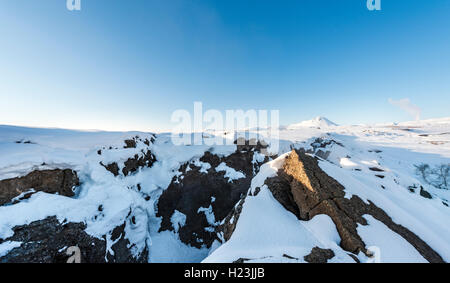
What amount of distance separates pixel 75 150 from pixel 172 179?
10.7 m

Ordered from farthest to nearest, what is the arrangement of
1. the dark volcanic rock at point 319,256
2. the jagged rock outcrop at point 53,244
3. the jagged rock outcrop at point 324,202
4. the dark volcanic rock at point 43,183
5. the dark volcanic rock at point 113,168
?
the dark volcanic rock at point 113,168
the dark volcanic rock at point 43,183
the jagged rock outcrop at point 53,244
the jagged rock outcrop at point 324,202
the dark volcanic rock at point 319,256

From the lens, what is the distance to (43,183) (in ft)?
32.5

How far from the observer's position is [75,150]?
12.6 m

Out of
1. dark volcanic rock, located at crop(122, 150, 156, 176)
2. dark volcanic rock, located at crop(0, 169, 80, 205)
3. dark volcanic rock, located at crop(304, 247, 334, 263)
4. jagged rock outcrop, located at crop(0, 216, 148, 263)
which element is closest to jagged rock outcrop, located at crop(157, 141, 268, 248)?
dark volcanic rock, located at crop(122, 150, 156, 176)

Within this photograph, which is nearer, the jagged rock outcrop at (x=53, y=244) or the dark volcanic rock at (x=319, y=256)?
the dark volcanic rock at (x=319, y=256)

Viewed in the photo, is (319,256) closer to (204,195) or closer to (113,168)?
(204,195)

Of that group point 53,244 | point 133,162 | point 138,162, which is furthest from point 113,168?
point 53,244

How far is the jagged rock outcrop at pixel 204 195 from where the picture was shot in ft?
55.1

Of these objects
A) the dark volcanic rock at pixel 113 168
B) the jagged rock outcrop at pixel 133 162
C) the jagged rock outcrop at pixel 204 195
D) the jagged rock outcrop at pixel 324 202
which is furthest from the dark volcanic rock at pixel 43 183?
the jagged rock outcrop at pixel 324 202

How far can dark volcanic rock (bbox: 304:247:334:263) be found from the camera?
14.4 feet

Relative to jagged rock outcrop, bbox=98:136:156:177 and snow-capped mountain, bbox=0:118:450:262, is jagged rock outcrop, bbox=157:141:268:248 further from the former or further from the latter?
jagged rock outcrop, bbox=98:136:156:177

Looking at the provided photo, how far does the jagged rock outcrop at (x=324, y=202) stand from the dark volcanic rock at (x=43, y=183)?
47.6 feet

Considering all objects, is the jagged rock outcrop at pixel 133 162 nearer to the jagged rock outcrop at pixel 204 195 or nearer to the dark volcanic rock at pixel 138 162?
the dark volcanic rock at pixel 138 162
